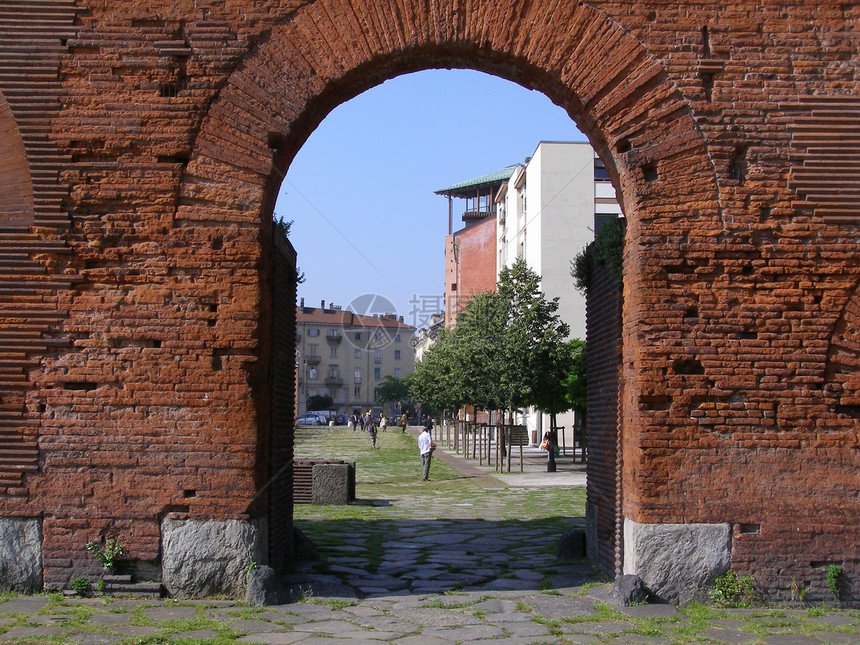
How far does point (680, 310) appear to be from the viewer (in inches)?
286

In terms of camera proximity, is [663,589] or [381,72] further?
[381,72]

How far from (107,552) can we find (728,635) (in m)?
4.88

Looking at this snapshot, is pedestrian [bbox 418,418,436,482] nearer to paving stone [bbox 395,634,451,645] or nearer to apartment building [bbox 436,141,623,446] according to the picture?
paving stone [bbox 395,634,451,645]

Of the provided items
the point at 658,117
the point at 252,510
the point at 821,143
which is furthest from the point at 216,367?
the point at 821,143

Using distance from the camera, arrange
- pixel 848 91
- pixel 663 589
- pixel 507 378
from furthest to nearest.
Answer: pixel 507 378 → pixel 848 91 → pixel 663 589

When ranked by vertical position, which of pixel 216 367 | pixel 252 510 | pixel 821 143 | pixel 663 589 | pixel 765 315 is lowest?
pixel 663 589

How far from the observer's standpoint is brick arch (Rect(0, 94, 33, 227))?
294 inches

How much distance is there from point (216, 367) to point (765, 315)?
4.65 m

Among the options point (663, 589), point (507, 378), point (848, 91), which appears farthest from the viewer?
point (507, 378)

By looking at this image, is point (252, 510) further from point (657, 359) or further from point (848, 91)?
point (848, 91)

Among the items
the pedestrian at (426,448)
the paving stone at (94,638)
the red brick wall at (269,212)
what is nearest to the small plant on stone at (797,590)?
the red brick wall at (269,212)

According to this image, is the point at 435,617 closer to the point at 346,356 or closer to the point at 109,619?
the point at 109,619

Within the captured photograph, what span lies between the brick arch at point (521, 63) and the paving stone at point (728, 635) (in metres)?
1.29

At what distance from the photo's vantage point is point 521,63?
770 centimetres
